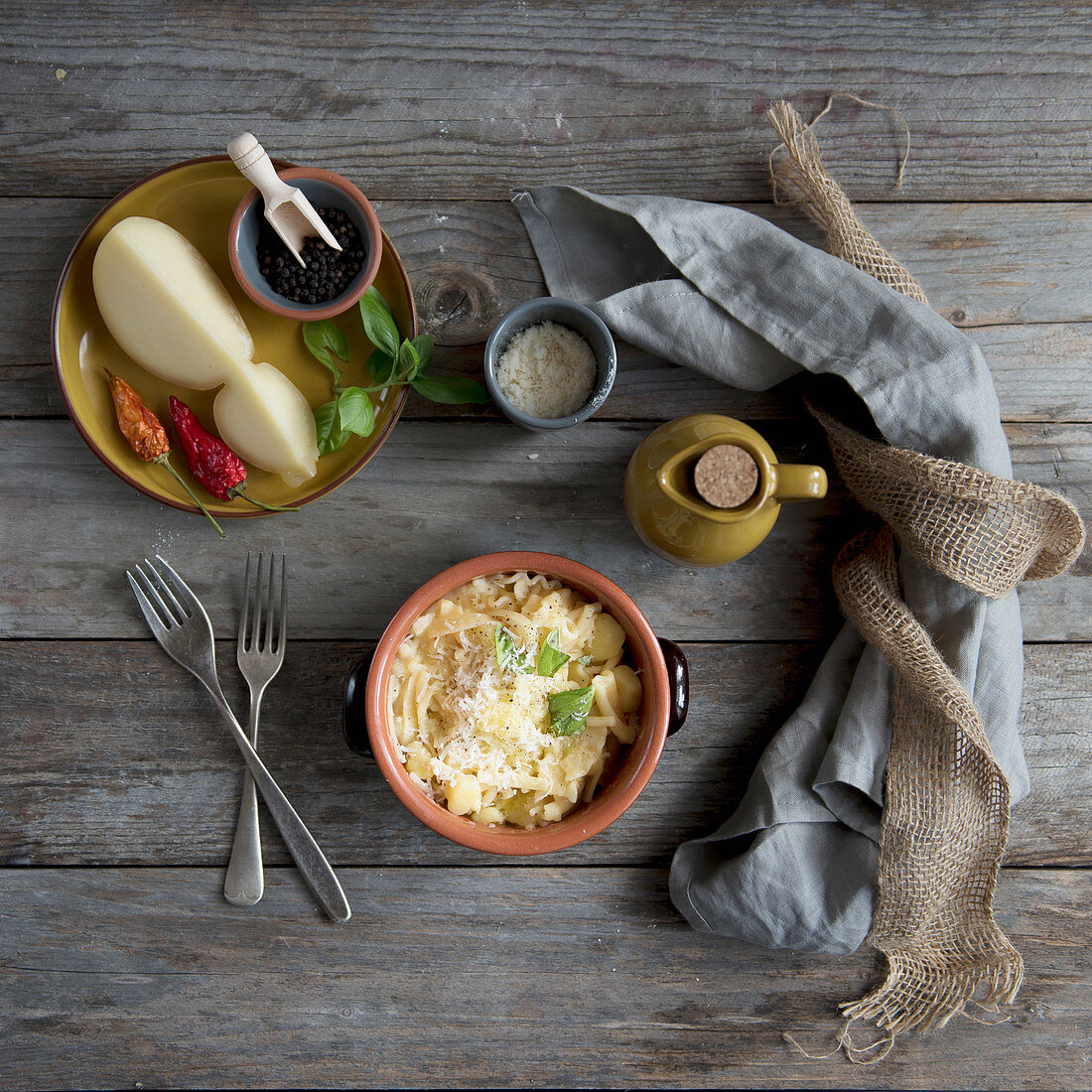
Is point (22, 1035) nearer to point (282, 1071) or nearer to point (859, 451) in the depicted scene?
point (282, 1071)

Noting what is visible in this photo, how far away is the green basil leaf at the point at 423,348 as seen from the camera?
4.38ft

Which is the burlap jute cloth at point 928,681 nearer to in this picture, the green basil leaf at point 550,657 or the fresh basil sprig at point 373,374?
the green basil leaf at point 550,657

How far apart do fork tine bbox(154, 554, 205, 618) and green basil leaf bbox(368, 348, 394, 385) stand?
1.66 ft

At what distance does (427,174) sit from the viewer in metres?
1.48

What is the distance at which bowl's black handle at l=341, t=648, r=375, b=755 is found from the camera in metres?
1.30

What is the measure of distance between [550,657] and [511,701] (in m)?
0.09

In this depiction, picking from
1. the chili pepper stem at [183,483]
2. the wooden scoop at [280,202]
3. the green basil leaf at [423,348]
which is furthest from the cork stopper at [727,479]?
the chili pepper stem at [183,483]

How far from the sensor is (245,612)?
4.75ft

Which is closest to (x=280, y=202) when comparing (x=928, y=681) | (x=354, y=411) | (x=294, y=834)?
(x=354, y=411)

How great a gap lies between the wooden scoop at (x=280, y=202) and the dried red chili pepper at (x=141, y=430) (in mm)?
367

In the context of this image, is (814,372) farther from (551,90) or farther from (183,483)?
(183,483)

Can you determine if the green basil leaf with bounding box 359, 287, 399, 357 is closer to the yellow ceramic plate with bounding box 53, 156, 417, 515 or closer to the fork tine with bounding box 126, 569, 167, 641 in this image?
the yellow ceramic plate with bounding box 53, 156, 417, 515

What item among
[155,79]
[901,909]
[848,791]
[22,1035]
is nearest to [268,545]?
[155,79]

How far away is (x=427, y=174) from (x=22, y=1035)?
1710 millimetres
